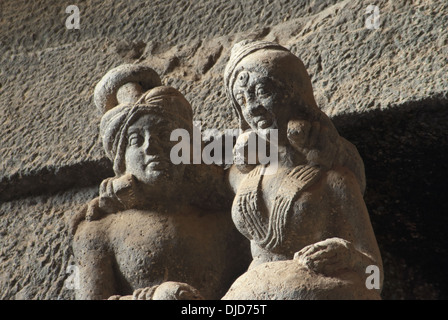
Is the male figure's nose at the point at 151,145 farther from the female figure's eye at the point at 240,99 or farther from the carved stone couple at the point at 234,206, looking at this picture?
the female figure's eye at the point at 240,99

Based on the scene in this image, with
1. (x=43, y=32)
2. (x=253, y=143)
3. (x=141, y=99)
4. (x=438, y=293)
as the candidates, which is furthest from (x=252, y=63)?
(x=43, y=32)

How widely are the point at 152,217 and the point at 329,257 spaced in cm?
63

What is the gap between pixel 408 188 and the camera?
8.36 ft

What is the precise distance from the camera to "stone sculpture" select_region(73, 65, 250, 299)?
2.24 metres

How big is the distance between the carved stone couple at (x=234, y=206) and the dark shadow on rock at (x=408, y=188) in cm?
38

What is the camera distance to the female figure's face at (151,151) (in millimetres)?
2283

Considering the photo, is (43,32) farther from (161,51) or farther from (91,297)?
(91,297)
